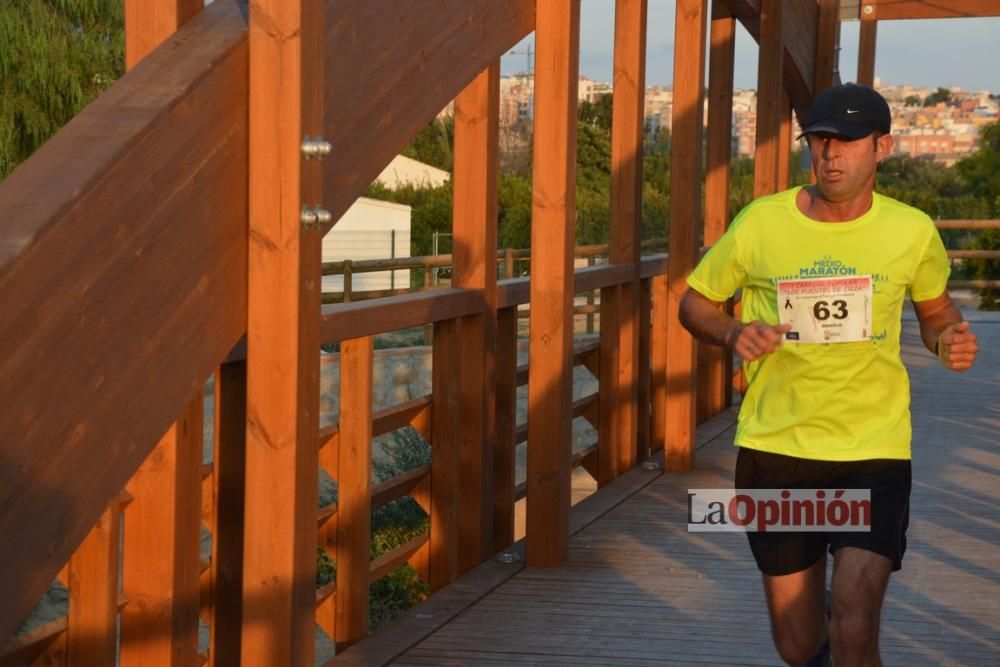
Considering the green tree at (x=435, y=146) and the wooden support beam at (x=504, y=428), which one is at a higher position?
the green tree at (x=435, y=146)

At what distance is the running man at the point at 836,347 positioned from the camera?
3.40 meters

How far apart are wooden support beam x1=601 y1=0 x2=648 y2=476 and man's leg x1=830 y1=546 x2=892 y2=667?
404 centimetres

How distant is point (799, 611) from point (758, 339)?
0.65m

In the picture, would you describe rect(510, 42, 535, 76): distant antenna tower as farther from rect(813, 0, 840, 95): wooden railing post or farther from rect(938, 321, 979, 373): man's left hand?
rect(938, 321, 979, 373): man's left hand

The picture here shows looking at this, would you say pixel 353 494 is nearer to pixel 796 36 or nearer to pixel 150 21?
pixel 150 21

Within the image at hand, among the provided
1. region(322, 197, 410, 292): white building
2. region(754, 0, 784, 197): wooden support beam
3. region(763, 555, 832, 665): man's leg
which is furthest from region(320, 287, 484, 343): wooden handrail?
region(322, 197, 410, 292): white building

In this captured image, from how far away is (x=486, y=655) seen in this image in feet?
15.3

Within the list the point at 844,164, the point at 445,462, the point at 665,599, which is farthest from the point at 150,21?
the point at 665,599

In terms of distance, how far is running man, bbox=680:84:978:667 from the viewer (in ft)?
11.2

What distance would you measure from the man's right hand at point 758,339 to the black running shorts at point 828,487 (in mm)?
320

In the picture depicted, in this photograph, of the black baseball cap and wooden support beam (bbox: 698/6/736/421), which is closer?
the black baseball cap

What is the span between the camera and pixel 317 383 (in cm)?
355

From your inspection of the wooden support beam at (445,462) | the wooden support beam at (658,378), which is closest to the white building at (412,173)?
the wooden support beam at (658,378)

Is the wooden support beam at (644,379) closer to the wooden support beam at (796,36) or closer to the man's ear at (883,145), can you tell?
the wooden support beam at (796,36)
